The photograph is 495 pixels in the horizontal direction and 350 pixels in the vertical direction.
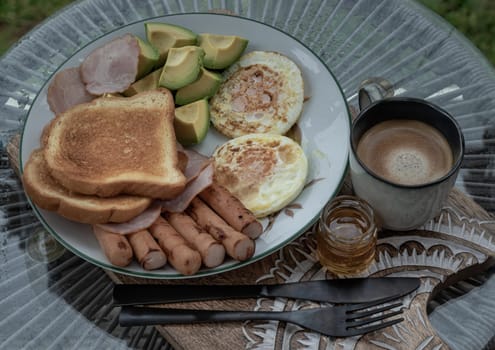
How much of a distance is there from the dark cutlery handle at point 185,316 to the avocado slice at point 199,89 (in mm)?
708

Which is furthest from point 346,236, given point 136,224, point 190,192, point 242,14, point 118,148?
point 242,14

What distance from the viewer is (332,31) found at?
8.00 feet

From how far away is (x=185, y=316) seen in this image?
65.2 inches

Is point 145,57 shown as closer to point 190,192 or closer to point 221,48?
point 221,48

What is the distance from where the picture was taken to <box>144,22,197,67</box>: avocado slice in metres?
2.14

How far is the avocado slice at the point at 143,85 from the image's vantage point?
211cm

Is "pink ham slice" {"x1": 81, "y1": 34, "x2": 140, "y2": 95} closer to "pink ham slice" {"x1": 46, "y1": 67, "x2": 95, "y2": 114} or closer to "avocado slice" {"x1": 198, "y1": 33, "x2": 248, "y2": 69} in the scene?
"pink ham slice" {"x1": 46, "y1": 67, "x2": 95, "y2": 114}

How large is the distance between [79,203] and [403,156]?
2.82 feet

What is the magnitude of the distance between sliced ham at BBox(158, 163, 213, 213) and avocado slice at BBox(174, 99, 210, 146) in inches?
9.3

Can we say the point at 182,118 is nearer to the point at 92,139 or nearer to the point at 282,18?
the point at 92,139

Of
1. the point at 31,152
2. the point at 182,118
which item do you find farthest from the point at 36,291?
the point at 182,118

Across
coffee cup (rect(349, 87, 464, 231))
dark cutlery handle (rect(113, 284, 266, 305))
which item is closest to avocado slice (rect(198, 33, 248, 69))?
coffee cup (rect(349, 87, 464, 231))

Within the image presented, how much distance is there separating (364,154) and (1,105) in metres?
1.25

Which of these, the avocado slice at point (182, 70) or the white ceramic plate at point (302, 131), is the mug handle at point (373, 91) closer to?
the white ceramic plate at point (302, 131)
